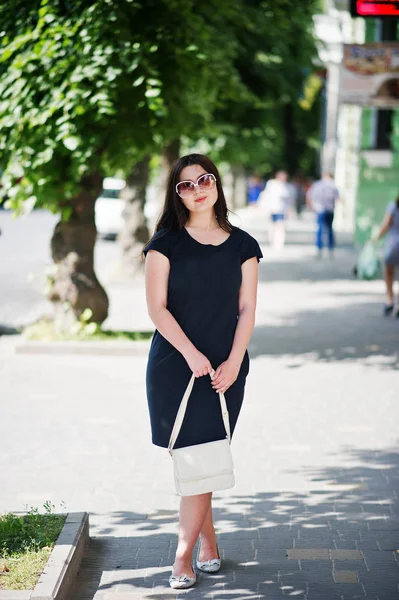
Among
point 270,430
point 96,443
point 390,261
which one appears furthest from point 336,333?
point 96,443

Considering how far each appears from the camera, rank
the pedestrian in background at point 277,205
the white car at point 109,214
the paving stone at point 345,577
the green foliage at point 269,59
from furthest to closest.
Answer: the white car at point 109,214 → the pedestrian in background at point 277,205 → the green foliage at point 269,59 → the paving stone at point 345,577

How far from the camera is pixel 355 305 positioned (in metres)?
14.9

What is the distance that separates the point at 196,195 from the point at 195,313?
514mm

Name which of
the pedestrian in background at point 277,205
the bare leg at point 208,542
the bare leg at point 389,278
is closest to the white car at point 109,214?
the pedestrian in background at point 277,205

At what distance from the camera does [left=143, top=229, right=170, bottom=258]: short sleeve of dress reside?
4.51 meters

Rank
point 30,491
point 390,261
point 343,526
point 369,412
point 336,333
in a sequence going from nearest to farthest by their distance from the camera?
point 343,526 < point 30,491 < point 369,412 < point 336,333 < point 390,261

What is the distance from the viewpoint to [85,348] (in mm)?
10602

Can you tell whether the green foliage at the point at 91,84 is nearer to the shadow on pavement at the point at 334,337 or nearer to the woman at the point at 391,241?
the shadow on pavement at the point at 334,337

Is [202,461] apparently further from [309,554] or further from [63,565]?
[309,554]

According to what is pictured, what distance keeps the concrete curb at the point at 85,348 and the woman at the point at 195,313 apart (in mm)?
5944

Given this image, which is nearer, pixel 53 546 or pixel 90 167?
pixel 53 546

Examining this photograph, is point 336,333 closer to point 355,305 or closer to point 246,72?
point 355,305

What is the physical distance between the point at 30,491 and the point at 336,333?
21.9 feet

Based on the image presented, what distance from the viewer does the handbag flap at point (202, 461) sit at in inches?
175
